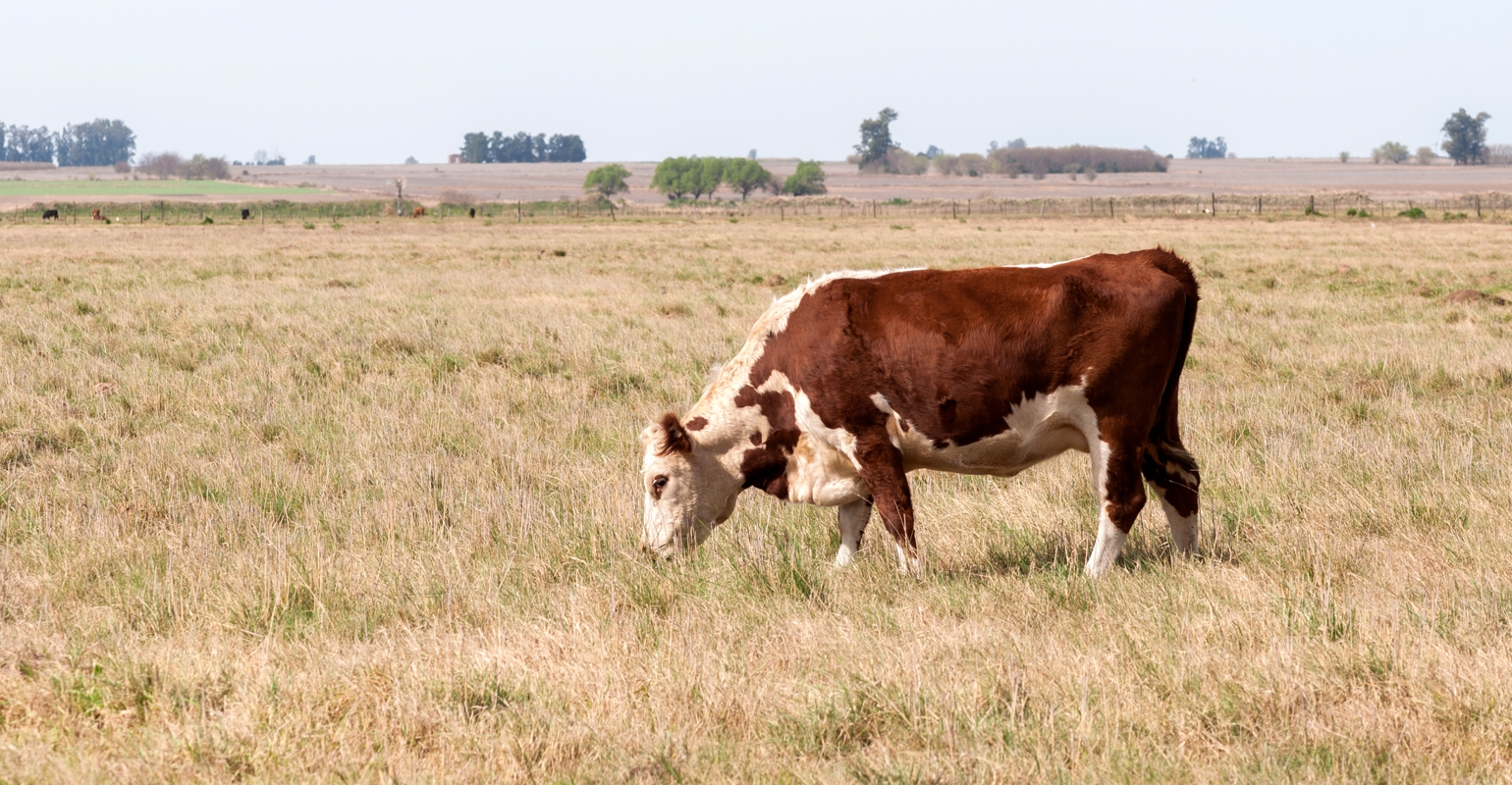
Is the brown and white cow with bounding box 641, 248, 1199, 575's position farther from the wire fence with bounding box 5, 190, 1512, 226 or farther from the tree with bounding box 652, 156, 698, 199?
the tree with bounding box 652, 156, 698, 199

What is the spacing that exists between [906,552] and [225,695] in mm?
2924

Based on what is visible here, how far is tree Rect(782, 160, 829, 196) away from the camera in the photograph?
554 feet

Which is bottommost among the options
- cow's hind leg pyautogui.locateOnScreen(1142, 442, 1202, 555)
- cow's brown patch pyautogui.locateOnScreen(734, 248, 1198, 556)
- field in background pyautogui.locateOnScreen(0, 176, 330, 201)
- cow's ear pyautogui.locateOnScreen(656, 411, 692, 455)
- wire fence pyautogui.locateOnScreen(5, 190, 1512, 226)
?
cow's hind leg pyautogui.locateOnScreen(1142, 442, 1202, 555)

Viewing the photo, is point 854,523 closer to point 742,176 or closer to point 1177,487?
point 1177,487

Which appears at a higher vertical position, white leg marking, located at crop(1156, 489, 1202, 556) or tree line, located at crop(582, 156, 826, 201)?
tree line, located at crop(582, 156, 826, 201)

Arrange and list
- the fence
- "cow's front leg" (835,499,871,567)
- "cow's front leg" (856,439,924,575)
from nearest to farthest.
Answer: "cow's front leg" (856,439,924,575), "cow's front leg" (835,499,871,567), the fence

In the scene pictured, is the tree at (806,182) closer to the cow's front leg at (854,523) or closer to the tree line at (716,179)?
the tree line at (716,179)

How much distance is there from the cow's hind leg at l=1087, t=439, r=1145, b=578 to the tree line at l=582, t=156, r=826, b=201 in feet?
533

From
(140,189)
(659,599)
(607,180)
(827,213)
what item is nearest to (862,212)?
(827,213)

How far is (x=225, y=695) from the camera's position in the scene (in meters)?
4.18

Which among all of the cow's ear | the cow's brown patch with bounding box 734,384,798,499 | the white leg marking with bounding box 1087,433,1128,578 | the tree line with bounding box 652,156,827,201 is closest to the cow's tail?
the white leg marking with bounding box 1087,433,1128,578

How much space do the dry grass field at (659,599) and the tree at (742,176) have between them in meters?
159

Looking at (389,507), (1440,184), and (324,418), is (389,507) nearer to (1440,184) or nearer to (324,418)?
(324,418)

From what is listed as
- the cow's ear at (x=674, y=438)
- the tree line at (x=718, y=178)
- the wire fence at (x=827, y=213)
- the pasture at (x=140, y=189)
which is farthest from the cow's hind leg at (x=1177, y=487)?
the tree line at (x=718, y=178)
